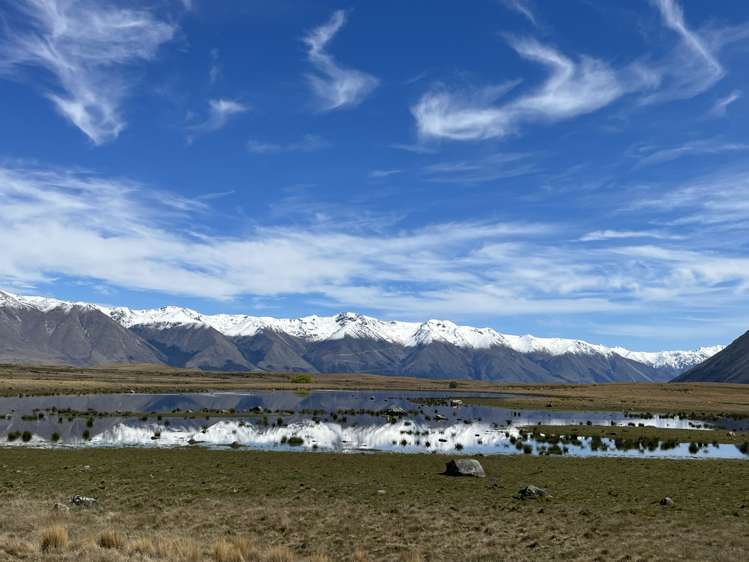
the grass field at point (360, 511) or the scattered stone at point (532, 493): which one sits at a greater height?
the scattered stone at point (532, 493)

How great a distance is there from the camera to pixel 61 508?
2364 centimetres

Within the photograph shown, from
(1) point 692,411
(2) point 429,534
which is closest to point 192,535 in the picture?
(2) point 429,534

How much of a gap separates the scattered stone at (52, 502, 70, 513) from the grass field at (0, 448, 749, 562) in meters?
0.26

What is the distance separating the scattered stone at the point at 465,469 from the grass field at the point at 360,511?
71cm

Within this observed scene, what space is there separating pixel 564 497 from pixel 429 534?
378 inches

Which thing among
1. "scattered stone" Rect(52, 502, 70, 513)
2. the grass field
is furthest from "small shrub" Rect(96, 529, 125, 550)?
"scattered stone" Rect(52, 502, 70, 513)

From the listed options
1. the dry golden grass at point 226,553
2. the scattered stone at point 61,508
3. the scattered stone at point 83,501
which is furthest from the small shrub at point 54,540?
the scattered stone at point 83,501

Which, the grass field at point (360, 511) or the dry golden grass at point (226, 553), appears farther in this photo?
the grass field at point (360, 511)

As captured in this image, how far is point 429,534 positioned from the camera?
71.1 feet

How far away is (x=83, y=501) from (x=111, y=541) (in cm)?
841

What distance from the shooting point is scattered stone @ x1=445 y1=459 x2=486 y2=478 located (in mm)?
34094

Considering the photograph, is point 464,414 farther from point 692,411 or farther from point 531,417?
point 692,411

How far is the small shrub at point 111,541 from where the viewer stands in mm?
17859

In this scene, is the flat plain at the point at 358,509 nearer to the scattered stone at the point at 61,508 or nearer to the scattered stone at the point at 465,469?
the scattered stone at the point at 61,508
